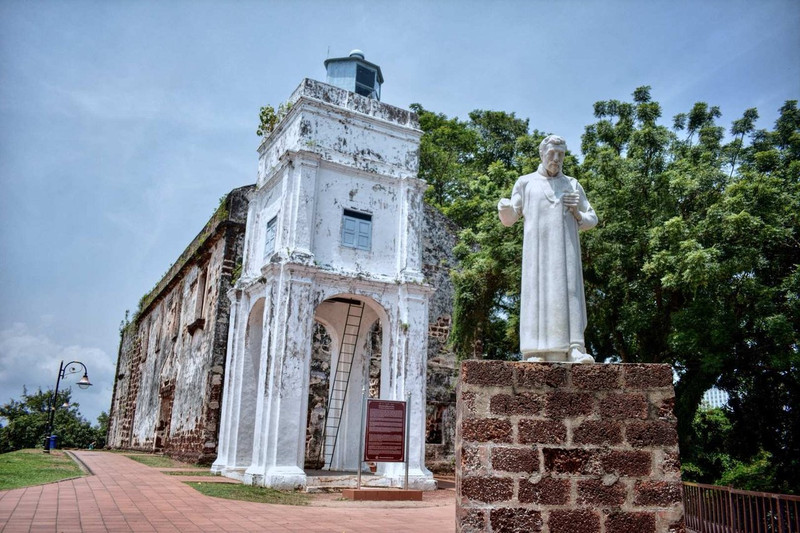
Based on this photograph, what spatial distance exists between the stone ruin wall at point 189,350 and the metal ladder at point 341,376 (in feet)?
8.86

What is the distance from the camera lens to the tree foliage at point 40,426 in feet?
98.4

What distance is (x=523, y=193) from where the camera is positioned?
548 centimetres

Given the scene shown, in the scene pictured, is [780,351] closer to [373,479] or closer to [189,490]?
[373,479]

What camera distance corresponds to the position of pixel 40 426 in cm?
3136

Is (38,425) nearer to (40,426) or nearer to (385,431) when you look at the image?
(40,426)

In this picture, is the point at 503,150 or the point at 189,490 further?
the point at 503,150

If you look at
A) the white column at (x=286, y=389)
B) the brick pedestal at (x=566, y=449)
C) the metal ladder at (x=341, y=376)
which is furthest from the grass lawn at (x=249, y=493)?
the brick pedestal at (x=566, y=449)

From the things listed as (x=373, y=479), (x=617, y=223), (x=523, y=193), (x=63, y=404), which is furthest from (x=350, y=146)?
(x=63, y=404)

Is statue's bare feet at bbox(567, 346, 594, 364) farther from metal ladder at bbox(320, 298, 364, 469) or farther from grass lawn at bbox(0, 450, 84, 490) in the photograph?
metal ladder at bbox(320, 298, 364, 469)

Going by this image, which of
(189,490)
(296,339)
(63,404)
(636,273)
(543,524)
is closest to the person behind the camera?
(543,524)

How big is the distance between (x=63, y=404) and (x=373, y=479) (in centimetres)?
3167

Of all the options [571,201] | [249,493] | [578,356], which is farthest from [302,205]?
[578,356]

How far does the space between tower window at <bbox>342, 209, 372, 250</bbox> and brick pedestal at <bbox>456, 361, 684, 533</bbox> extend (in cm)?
779

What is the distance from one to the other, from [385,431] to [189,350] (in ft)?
28.5
